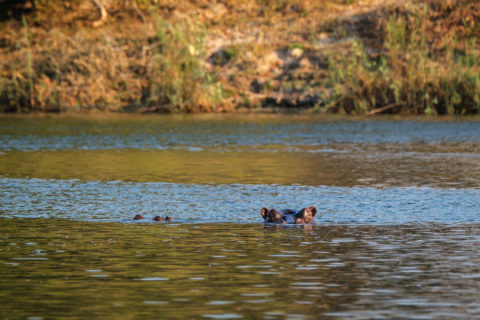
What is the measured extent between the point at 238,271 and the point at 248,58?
136 ft

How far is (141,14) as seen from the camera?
190 feet

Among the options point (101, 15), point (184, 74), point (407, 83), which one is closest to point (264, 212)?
point (407, 83)

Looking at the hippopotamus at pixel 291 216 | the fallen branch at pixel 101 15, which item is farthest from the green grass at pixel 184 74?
the hippopotamus at pixel 291 216

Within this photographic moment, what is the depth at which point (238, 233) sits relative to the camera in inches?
584

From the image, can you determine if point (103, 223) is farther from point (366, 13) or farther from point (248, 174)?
point (366, 13)

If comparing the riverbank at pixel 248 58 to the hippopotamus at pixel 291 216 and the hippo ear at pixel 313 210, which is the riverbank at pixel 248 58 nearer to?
the hippopotamus at pixel 291 216

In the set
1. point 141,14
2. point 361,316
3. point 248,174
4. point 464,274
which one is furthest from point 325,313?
point 141,14

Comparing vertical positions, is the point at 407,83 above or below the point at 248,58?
below

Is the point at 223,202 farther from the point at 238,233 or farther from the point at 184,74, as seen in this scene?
the point at 184,74

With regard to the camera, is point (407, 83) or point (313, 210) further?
point (407, 83)

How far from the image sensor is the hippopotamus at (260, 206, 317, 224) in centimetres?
1552

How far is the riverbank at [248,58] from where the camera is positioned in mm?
46250

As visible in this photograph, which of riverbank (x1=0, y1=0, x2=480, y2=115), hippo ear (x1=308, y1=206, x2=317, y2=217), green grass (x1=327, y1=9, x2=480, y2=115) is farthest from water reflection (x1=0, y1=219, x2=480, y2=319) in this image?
riverbank (x1=0, y1=0, x2=480, y2=115)

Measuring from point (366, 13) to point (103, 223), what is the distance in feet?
138
